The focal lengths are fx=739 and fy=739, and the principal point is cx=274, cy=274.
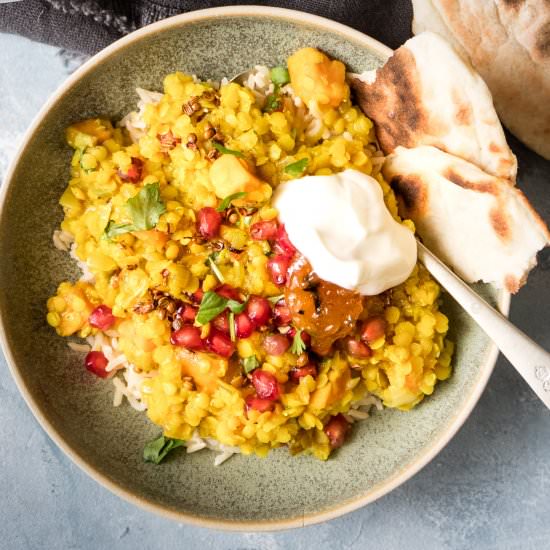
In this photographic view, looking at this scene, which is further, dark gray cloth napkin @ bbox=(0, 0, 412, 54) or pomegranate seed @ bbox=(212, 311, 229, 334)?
dark gray cloth napkin @ bbox=(0, 0, 412, 54)

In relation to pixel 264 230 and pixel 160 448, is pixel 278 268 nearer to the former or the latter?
pixel 264 230

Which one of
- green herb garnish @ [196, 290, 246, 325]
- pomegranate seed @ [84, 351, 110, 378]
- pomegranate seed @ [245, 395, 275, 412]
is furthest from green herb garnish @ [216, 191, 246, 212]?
pomegranate seed @ [84, 351, 110, 378]

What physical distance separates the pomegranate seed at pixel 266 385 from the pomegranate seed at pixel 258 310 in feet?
0.69

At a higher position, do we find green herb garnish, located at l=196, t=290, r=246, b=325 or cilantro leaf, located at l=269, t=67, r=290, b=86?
cilantro leaf, located at l=269, t=67, r=290, b=86

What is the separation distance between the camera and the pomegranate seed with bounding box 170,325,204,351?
10.1 feet

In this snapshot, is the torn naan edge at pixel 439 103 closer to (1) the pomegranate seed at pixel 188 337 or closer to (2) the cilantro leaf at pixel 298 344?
(2) the cilantro leaf at pixel 298 344

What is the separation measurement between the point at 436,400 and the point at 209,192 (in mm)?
1472

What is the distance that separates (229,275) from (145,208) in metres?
0.45

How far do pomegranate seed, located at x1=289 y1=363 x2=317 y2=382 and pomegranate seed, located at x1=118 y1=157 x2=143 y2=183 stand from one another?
3.53 feet

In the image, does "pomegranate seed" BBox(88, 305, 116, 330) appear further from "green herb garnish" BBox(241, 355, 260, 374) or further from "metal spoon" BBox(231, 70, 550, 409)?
"metal spoon" BBox(231, 70, 550, 409)

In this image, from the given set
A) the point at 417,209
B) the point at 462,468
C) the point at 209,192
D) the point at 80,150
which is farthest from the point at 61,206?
the point at 462,468

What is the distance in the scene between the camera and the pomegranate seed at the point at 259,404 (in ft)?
10.2

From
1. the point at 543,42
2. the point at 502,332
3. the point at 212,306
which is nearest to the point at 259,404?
the point at 212,306

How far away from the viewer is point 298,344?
3102 mm
